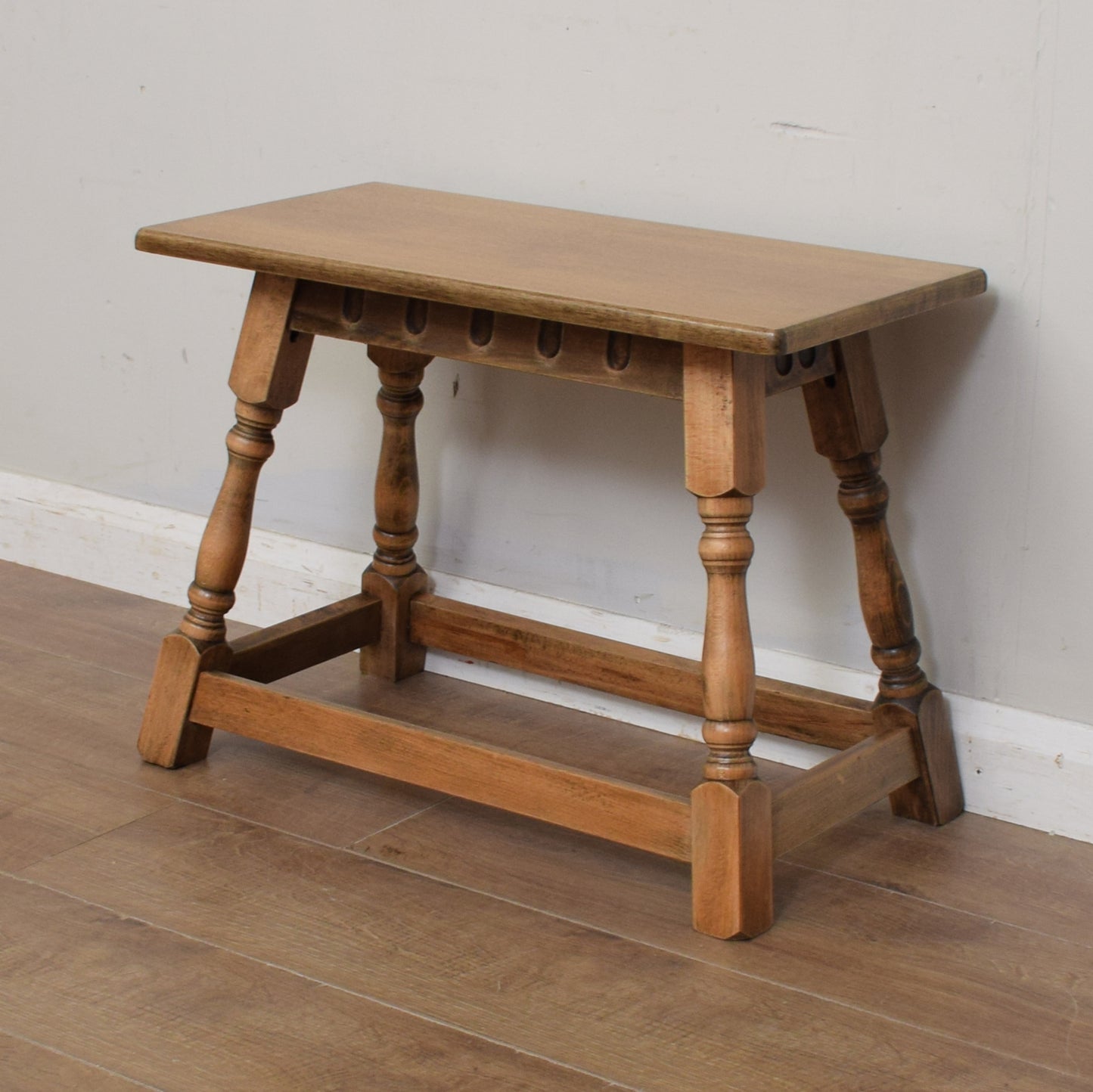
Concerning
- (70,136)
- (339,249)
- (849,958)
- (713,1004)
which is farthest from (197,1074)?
(70,136)

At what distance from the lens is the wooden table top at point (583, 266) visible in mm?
1606

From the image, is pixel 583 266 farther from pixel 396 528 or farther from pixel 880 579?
pixel 396 528

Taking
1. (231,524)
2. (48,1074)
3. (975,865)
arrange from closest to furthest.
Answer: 1. (48,1074)
2. (975,865)
3. (231,524)

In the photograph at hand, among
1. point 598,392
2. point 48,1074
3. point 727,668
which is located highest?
point 598,392

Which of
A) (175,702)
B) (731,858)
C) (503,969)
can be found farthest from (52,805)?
(731,858)

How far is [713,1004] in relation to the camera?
161cm

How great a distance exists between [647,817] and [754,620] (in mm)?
491

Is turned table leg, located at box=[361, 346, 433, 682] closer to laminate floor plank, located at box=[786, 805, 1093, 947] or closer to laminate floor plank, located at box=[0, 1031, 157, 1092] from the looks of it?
laminate floor plank, located at box=[786, 805, 1093, 947]

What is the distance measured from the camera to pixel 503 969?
5.43 feet

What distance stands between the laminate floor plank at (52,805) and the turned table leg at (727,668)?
69cm

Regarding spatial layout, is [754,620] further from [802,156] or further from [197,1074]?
[197,1074]

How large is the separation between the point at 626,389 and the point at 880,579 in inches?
17.1

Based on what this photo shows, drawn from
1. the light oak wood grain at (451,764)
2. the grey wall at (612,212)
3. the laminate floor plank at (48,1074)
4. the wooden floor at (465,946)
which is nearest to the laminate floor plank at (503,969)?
the wooden floor at (465,946)

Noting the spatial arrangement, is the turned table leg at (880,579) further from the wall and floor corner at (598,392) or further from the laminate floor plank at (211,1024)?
the laminate floor plank at (211,1024)
